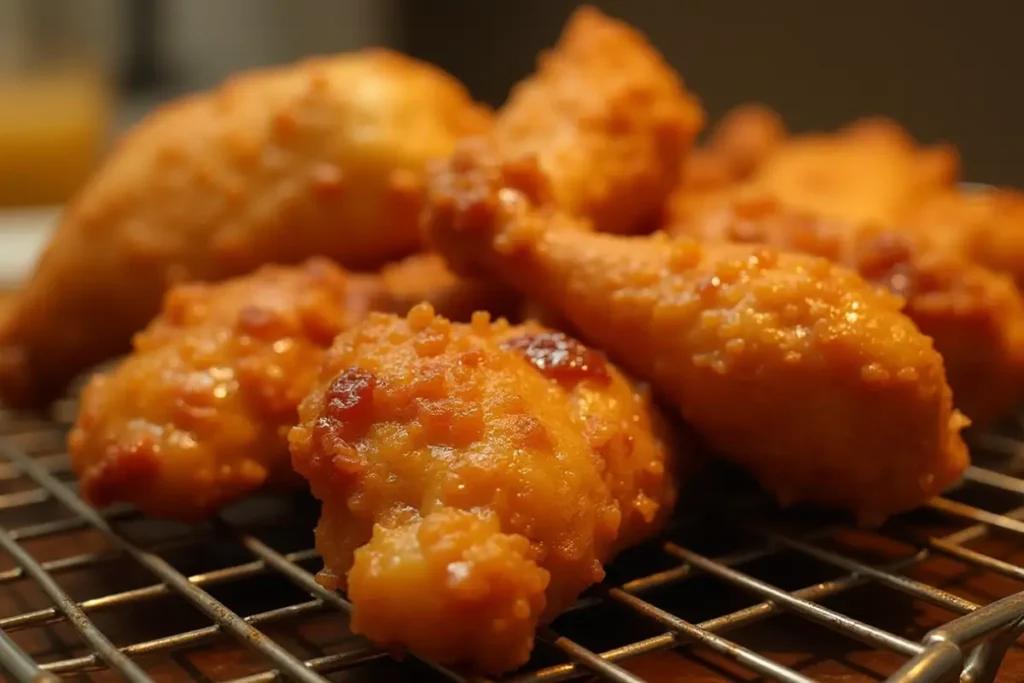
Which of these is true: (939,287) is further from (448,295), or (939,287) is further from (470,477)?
(470,477)

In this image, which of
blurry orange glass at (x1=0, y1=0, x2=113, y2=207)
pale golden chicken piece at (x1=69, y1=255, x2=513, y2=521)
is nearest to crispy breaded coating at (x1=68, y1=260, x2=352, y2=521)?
pale golden chicken piece at (x1=69, y1=255, x2=513, y2=521)

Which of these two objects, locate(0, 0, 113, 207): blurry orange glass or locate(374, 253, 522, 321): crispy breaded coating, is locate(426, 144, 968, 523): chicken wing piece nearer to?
locate(374, 253, 522, 321): crispy breaded coating

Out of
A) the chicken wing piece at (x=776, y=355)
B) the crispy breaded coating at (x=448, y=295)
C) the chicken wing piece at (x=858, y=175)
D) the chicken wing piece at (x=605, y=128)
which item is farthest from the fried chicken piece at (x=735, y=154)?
the chicken wing piece at (x=776, y=355)

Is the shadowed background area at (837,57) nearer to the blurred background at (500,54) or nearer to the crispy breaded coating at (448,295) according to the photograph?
the blurred background at (500,54)

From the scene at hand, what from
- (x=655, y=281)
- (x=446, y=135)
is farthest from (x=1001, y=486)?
(x=446, y=135)

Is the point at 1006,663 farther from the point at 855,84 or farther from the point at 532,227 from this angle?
the point at 855,84

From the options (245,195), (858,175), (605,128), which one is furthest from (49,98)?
(858,175)

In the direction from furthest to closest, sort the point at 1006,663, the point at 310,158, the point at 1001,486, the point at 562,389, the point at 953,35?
1. the point at 953,35
2. the point at 310,158
3. the point at 1001,486
4. the point at 562,389
5. the point at 1006,663
